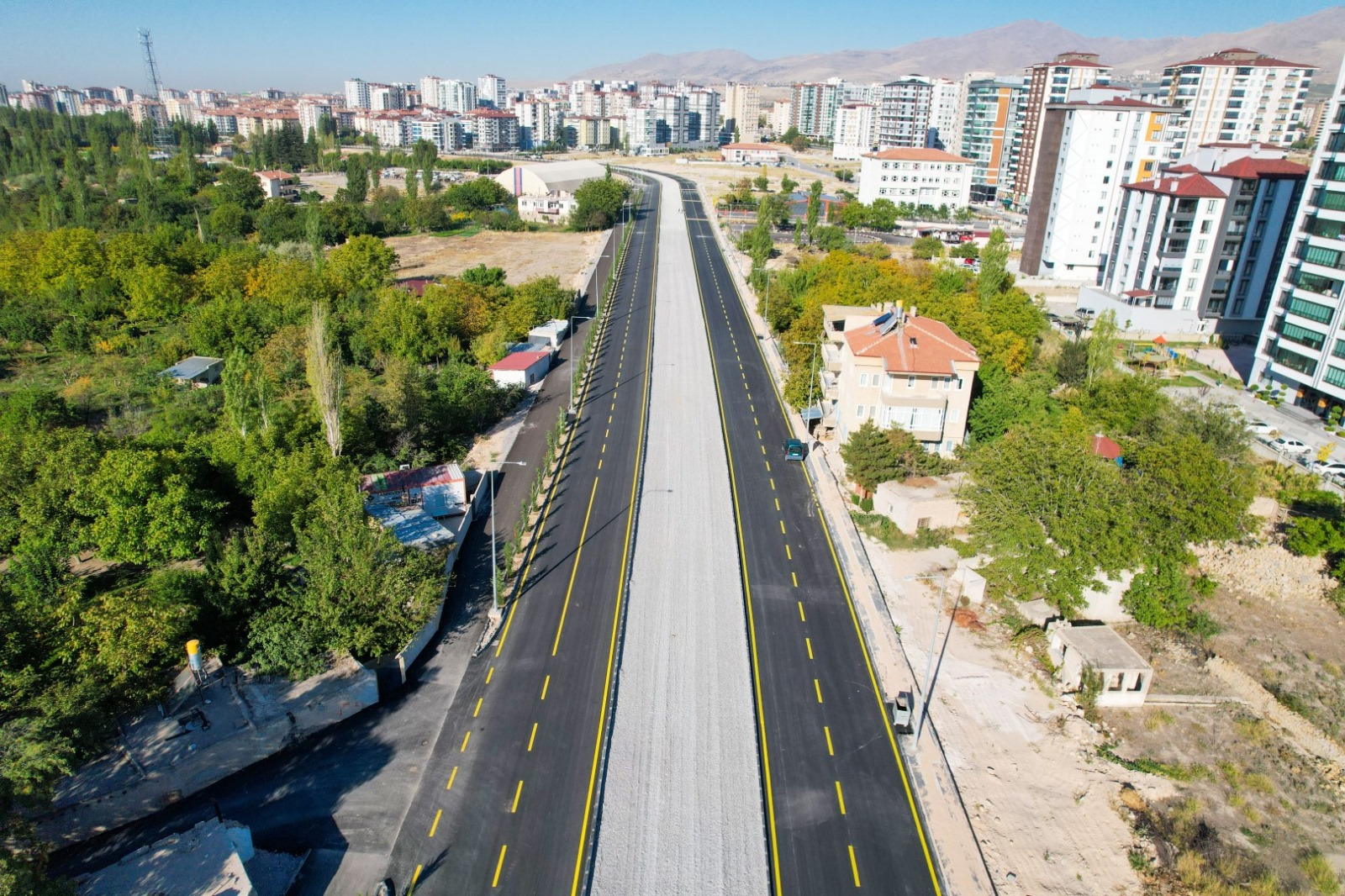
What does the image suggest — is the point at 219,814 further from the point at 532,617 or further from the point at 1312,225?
the point at 1312,225

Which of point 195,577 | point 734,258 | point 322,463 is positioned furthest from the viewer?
point 734,258

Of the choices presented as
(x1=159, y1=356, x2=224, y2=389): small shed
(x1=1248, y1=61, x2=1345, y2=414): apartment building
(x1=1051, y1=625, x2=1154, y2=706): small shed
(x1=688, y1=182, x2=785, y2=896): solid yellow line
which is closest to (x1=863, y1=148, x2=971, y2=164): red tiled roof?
(x1=1248, y1=61, x2=1345, y2=414): apartment building

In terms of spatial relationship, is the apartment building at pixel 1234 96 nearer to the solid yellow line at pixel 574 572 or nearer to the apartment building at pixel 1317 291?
the apartment building at pixel 1317 291

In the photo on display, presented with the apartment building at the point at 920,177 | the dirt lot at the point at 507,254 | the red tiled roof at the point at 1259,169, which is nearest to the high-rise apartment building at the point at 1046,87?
the apartment building at the point at 920,177

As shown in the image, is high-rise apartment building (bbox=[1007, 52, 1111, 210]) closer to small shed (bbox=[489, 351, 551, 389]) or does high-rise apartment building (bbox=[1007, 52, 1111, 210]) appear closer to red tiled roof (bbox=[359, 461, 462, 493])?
small shed (bbox=[489, 351, 551, 389])

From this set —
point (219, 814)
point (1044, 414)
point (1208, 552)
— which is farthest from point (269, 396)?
point (1208, 552)

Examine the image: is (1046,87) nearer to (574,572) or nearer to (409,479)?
(409,479)
